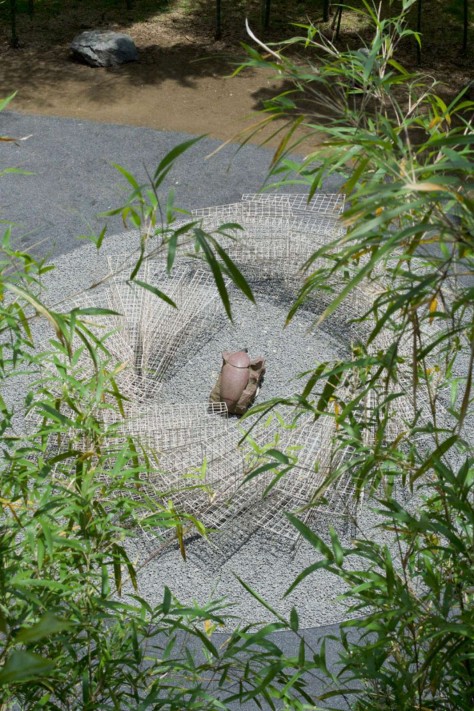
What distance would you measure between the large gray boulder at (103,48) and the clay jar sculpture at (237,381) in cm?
376

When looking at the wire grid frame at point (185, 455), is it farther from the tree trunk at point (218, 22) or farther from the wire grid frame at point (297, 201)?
the tree trunk at point (218, 22)

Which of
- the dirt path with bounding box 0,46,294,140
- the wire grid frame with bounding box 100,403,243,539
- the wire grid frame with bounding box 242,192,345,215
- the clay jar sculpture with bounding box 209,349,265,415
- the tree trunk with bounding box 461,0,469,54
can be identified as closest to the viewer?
the wire grid frame with bounding box 100,403,243,539

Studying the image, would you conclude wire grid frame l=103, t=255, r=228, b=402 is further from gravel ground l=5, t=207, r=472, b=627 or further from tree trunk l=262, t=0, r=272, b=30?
tree trunk l=262, t=0, r=272, b=30

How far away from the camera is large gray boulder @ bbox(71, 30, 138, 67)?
7078 millimetres

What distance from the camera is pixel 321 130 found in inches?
71.9

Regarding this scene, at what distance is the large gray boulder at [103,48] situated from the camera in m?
7.08

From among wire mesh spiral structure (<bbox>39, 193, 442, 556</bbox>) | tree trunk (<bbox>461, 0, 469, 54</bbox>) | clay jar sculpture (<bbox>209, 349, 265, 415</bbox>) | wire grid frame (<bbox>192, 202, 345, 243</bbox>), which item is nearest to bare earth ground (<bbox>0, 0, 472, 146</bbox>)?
tree trunk (<bbox>461, 0, 469, 54</bbox>)

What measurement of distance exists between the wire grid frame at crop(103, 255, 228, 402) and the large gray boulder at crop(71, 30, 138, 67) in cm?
297

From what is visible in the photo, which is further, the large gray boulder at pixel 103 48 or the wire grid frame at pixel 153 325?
the large gray boulder at pixel 103 48

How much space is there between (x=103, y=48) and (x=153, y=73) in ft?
1.40

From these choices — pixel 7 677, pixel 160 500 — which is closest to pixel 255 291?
pixel 160 500

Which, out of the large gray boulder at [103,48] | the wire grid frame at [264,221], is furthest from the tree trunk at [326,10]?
the wire grid frame at [264,221]

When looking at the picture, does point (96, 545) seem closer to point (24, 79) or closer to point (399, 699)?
point (399, 699)

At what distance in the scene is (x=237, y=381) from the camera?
13.5 ft
